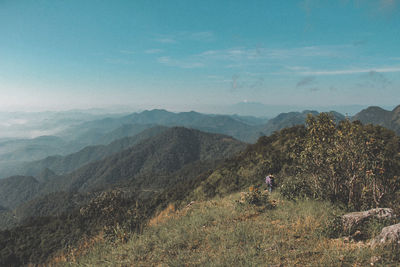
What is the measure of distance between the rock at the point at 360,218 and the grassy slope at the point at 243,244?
1.94ft

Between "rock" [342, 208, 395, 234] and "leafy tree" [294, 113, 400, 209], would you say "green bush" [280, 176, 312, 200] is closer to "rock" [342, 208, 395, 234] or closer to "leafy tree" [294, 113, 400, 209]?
"leafy tree" [294, 113, 400, 209]

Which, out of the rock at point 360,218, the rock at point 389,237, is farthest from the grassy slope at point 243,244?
the rock at point 360,218

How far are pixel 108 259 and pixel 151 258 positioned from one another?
170 cm

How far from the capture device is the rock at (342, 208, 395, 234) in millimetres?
6418

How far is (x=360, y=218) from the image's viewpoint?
6.59 meters

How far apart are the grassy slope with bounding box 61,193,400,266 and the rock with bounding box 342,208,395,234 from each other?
1.94 ft

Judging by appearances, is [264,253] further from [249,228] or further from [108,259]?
[108,259]

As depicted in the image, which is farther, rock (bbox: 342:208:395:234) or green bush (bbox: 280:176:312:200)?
green bush (bbox: 280:176:312:200)

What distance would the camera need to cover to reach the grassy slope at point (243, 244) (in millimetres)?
5379

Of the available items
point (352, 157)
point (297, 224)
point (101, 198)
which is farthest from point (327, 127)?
point (101, 198)

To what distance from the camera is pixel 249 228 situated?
7594 millimetres

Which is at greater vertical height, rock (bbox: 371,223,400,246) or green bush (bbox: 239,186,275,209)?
rock (bbox: 371,223,400,246)

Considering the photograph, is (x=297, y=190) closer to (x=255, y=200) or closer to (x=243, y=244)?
(x=255, y=200)

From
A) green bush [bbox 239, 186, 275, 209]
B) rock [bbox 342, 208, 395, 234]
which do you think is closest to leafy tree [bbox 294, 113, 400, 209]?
rock [bbox 342, 208, 395, 234]
